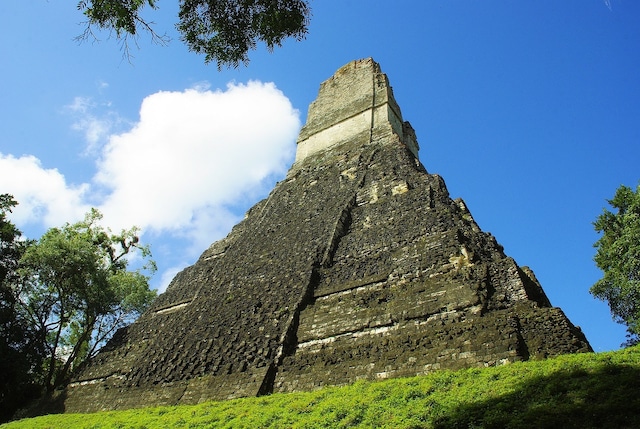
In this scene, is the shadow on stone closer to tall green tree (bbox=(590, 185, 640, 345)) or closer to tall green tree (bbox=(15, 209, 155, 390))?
tall green tree (bbox=(15, 209, 155, 390))

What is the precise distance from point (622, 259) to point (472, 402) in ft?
40.3

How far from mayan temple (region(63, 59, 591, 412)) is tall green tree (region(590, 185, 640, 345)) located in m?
7.01

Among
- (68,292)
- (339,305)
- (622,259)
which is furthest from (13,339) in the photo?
(622,259)

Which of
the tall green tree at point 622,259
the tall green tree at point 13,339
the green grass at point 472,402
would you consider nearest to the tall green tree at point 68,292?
the tall green tree at point 13,339

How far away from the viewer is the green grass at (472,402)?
399 centimetres

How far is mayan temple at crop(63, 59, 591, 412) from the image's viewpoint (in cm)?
655

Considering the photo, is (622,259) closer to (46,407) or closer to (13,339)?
(46,407)

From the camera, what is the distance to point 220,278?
11617mm

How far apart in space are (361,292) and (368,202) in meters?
3.92

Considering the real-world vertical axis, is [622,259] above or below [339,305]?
above

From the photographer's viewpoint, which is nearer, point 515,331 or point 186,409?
point 515,331

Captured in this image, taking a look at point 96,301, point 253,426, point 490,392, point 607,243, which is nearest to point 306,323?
point 253,426

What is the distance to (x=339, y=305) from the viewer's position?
8.48 meters

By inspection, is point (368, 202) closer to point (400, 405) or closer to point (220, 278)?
point (220, 278)
